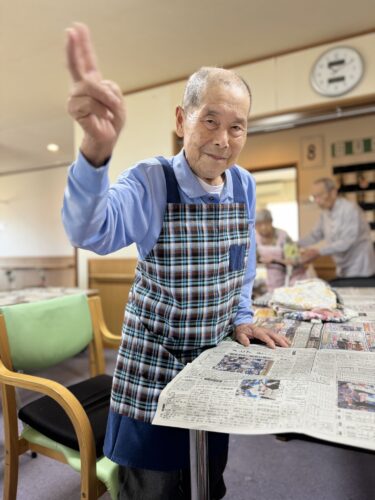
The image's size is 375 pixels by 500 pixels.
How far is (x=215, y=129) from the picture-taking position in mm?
924

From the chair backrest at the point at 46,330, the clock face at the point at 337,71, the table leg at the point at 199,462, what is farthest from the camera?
the clock face at the point at 337,71

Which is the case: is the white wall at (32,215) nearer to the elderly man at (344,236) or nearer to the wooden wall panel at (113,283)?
the wooden wall panel at (113,283)

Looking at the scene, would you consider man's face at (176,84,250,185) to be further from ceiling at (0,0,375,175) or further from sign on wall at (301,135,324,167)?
sign on wall at (301,135,324,167)

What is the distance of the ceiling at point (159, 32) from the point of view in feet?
9.05

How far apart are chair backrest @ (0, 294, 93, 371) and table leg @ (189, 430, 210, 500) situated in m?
0.98

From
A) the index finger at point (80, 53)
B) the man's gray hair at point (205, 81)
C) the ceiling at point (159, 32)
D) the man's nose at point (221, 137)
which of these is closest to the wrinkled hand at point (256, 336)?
the man's nose at point (221, 137)

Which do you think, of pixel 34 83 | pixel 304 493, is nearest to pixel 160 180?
pixel 304 493

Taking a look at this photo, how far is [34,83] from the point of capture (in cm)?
404

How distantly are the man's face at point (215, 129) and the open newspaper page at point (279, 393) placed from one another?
1.66 ft

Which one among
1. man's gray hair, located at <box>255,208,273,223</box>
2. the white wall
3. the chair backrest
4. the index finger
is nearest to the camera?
the index finger

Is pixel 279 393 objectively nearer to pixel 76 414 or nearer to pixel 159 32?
pixel 76 414

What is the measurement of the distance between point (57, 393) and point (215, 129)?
94 centimetres

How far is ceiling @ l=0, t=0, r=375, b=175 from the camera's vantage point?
276 centimetres

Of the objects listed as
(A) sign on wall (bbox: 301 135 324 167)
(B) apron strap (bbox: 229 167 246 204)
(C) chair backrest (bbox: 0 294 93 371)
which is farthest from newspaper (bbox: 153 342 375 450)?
(A) sign on wall (bbox: 301 135 324 167)
